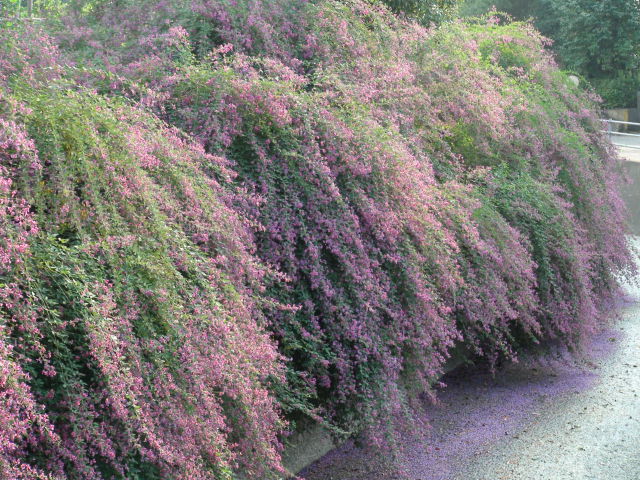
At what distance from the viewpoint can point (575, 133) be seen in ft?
26.9

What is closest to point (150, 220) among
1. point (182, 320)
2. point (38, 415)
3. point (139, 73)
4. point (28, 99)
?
point (182, 320)

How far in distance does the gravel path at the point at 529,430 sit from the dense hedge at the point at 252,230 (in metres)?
0.35

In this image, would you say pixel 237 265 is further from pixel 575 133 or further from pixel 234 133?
pixel 575 133

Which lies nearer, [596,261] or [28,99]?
[28,99]

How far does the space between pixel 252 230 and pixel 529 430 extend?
2374 millimetres

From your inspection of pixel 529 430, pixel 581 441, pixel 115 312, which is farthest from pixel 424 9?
pixel 115 312

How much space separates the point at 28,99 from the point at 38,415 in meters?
1.45

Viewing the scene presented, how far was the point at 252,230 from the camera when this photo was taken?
12.5ft

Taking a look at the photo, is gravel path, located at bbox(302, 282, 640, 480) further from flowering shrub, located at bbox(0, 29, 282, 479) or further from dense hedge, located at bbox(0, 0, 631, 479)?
flowering shrub, located at bbox(0, 29, 282, 479)

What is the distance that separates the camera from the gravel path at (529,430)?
171 inches

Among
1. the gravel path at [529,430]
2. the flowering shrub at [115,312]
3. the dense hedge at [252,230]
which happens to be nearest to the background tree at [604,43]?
the dense hedge at [252,230]

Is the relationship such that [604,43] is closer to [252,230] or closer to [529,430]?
[529,430]

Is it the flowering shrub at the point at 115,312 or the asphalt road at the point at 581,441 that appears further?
the asphalt road at the point at 581,441

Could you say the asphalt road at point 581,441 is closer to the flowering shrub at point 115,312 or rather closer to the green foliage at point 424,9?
the flowering shrub at point 115,312
